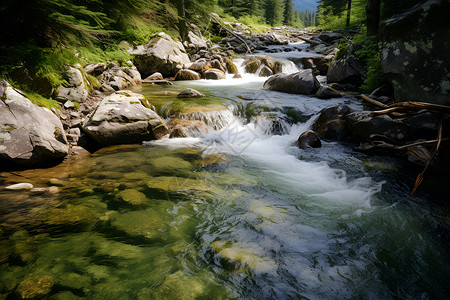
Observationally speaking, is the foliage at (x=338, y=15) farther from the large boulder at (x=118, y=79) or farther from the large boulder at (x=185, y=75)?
the large boulder at (x=118, y=79)

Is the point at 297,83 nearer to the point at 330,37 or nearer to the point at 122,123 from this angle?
the point at 122,123

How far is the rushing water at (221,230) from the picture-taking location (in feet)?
6.43

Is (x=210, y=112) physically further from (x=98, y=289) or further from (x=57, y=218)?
(x=98, y=289)

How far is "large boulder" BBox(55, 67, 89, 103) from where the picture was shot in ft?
19.3

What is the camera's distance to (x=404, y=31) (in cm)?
481

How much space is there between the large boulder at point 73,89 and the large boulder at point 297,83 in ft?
25.7

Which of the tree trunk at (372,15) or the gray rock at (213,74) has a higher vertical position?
the tree trunk at (372,15)

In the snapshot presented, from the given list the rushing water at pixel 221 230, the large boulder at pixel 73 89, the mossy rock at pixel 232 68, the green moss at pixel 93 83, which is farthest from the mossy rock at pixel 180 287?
the mossy rock at pixel 232 68

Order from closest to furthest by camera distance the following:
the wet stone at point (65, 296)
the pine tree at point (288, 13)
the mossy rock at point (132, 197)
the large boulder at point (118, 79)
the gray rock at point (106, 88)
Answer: the wet stone at point (65, 296)
the mossy rock at point (132, 197)
the gray rock at point (106, 88)
the large boulder at point (118, 79)
the pine tree at point (288, 13)

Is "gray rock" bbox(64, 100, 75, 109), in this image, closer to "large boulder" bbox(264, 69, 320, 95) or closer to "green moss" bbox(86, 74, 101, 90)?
"green moss" bbox(86, 74, 101, 90)

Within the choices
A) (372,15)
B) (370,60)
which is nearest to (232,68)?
(372,15)

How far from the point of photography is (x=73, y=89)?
6.27 meters

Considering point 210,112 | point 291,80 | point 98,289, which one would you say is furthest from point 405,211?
point 291,80

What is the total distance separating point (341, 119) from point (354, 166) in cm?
197
